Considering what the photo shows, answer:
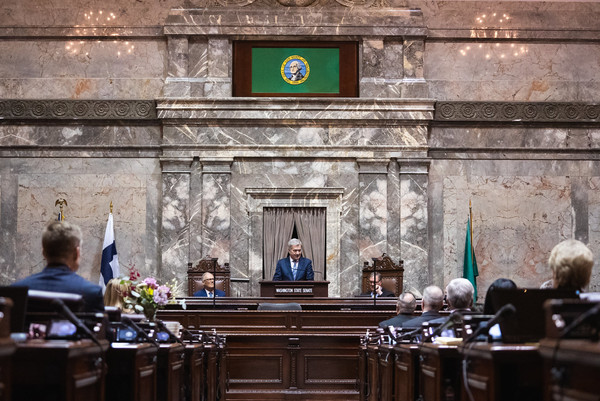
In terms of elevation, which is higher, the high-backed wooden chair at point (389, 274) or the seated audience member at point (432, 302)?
the high-backed wooden chair at point (389, 274)

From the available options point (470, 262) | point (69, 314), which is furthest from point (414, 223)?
point (69, 314)

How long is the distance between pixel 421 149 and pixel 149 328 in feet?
29.3

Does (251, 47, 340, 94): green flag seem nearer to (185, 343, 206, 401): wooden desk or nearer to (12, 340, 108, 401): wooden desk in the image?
(185, 343, 206, 401): wooden desk

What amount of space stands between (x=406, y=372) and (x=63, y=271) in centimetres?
252

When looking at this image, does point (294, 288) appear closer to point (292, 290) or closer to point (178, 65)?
point (292, 290)

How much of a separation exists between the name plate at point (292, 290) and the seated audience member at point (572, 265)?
288 inches

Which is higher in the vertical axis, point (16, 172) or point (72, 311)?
point (16, 172)

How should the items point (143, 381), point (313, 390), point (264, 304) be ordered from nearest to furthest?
point (143, 381) → point (313, 390) → point (264, 304)

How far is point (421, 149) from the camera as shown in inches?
539

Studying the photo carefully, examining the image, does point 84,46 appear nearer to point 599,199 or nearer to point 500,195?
point 500,195

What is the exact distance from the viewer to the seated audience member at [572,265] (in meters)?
4.02

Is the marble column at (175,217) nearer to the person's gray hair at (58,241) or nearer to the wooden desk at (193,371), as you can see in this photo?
the wooden desk at (193,371)

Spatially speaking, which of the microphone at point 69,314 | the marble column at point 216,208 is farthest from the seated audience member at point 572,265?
the marble column at point 216,208

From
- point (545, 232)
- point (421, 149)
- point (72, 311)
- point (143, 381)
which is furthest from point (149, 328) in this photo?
point (545, 232)
